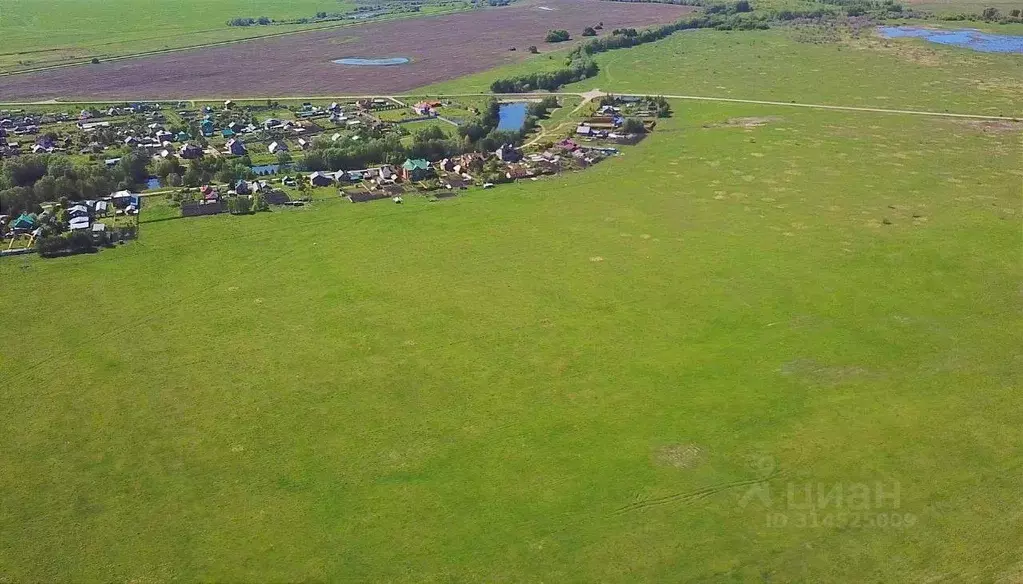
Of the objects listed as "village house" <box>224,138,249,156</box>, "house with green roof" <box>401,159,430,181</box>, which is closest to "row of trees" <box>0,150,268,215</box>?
"village house" <box>224,138,249,156</box>

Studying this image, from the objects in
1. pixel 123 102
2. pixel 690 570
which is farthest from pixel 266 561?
pixel 123 102

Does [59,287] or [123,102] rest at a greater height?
[123,102]

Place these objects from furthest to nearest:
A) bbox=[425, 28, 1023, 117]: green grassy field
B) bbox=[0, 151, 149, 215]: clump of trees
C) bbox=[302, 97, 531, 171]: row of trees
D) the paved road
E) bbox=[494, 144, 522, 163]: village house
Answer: bbox=[425, 28, 1023, 117]: green grassy field < the paved road < bbox=[494, 144, 522, 163]: village house < bbox=[302, 97, 531, 171]: row of trees < bbox=[0, 151, 149, 215]: clump of trees

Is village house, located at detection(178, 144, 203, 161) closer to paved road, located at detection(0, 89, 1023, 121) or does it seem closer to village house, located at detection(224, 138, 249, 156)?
village house, located at detection(224, 138, 249, 156)

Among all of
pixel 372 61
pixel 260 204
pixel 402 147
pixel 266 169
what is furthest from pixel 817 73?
pixel 260 204

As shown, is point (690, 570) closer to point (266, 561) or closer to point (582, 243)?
point (266, 561)

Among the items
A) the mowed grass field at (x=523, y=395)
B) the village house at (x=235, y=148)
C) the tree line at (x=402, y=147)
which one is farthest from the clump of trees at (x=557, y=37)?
the mowed grass field at (x=523, y=395)
